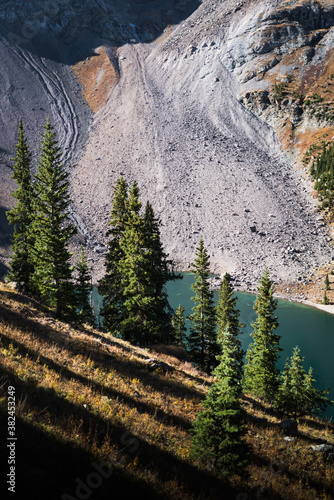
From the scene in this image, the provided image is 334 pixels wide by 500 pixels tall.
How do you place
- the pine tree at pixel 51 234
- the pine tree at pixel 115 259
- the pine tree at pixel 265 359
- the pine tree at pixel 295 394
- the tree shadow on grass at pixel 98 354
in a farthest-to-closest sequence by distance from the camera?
the pine tree at pixel 115 259, the pine tree at pixel 265 359, the pine tree at pixel 51 234, the pine tree at pixel 295 394, the tree shadow on grass at pixel 98 354

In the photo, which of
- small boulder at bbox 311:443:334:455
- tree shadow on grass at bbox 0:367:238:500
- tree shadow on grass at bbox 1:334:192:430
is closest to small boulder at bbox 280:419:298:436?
small boulder at bbox 311:443:334:455

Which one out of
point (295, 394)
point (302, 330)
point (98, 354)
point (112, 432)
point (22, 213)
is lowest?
point (302, 330)

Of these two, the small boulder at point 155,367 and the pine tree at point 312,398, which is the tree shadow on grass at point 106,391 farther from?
the pine tree at point 312,398

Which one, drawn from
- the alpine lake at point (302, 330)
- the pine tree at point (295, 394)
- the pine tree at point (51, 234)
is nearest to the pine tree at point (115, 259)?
the pine tree at point (51, 234)

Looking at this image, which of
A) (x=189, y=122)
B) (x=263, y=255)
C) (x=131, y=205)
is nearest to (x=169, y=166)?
(x=189, y=122)

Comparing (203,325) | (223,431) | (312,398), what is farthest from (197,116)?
(223,431)

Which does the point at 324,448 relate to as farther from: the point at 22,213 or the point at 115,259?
the point at 22,213

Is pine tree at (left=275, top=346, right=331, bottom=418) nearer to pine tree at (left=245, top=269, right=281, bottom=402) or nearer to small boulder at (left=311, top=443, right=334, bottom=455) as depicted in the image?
pine tree at (left=245, top=269, right=281, bottom=402)
